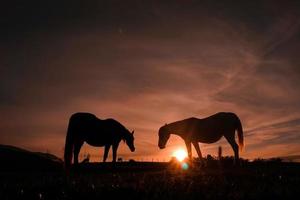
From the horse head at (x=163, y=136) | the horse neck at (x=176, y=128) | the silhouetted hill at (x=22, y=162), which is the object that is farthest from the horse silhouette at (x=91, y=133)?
the horse head at (x=163, y=136)

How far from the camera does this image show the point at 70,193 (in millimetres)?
7180

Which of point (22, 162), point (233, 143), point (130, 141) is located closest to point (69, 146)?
point (22, 162)

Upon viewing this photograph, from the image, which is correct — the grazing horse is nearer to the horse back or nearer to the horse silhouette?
the horse silhouette

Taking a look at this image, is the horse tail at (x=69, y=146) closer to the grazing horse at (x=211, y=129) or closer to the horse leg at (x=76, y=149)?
the horse leg at (x=76, y=149)

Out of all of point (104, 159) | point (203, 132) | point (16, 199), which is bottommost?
point (16, 199)

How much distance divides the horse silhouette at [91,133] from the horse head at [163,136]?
4319mm

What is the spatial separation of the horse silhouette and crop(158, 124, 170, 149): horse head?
4319 mm

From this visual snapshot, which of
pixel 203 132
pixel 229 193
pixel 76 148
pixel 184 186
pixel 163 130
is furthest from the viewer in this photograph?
pixel 163 130

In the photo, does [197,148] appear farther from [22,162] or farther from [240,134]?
[22,162]

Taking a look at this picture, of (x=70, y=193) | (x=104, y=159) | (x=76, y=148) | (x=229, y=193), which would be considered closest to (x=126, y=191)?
(x=70, y=193)

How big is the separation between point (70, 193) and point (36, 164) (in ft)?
57.4

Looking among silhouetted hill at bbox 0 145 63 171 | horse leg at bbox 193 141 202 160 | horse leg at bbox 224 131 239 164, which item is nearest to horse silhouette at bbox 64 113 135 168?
silhouetted hill at bbox 0 145 63 171

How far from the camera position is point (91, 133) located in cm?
2177

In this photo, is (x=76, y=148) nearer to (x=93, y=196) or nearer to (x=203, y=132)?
(x=203, y=132)
